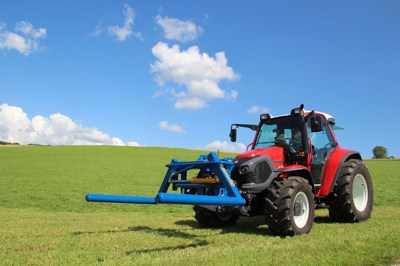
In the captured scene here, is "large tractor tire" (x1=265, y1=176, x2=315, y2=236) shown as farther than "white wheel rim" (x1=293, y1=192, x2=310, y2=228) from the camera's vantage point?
No

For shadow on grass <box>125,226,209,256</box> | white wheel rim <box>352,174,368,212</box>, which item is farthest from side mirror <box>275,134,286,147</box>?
shadow on grass <box>125,226,209,256</box>

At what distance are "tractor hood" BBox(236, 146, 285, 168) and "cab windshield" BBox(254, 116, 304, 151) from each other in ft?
0.84

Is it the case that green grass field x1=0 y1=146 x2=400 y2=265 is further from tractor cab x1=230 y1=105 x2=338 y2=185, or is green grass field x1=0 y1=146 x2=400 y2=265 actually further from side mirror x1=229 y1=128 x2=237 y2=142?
side mirror x1=229 y1=128 x2=237 y2=142

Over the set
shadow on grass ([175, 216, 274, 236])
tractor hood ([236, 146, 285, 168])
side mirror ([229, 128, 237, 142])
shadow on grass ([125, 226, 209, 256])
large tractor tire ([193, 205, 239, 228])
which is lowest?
shadow on grass ([125, 226, 209, 256])

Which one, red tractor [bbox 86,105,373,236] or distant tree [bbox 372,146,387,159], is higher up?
distant tree [bbox 372,146,387,159]

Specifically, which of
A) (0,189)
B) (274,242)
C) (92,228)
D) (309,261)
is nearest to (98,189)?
(0,189)

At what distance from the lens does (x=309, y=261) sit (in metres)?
5.16

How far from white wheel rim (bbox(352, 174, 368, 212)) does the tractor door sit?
1.11 metres

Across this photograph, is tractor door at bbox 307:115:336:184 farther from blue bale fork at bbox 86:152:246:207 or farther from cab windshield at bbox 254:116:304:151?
blue bale fork at bbox 86:152:246:207

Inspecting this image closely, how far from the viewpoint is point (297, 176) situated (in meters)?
8.01

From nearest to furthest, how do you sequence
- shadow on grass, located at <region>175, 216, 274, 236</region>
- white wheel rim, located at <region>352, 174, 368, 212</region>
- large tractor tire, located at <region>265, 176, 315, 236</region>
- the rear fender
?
1. large tractor tire, located at <region>265, 176, 315, 236</region>
2. shadow on grass, located at <region>175, 216, 274, 236</region>
3. the rear fender
4. white wheel rim, located at <region>352, 174, 368, 212</region>

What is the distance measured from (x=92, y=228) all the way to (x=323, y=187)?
5.08 meters

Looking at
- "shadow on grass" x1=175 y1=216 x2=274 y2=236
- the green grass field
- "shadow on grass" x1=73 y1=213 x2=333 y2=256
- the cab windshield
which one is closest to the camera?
the green grass field

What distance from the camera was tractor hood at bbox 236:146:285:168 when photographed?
8.07 metres
